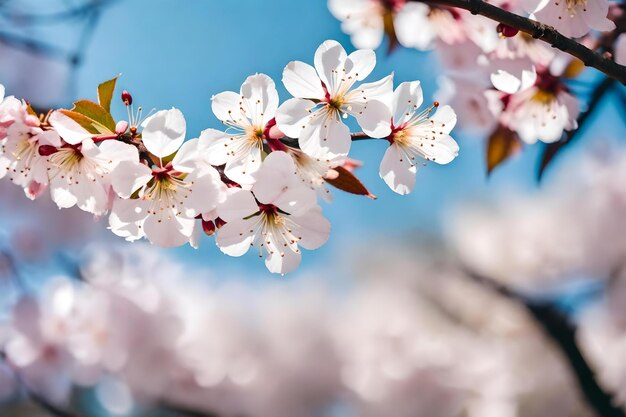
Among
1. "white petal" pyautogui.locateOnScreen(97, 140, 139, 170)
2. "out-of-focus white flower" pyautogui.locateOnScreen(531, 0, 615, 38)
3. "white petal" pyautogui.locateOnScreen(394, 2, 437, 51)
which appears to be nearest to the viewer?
"white petal" pyautogui.locateOnScreen(97, 140, 139, 170)

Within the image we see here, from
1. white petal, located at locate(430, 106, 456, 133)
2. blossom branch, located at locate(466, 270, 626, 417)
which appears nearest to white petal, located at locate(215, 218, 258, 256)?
white petal, located at locate(430, 106, 456, 133)

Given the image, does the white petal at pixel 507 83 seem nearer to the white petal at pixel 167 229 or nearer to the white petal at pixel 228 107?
the white petal at pixel 228 107

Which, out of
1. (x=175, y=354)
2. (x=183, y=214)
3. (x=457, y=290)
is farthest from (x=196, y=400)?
(x=457, y=290)

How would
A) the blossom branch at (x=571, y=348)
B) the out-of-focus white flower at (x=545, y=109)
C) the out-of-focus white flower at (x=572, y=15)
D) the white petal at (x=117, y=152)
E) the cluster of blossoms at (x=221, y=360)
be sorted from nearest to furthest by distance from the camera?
the white petal at (x=117, y=152)
the out-of-focus white flower at (x=572, y=15)
the out-of-focus white flower at (x=545, y=109)
the blossom branch at (x=571, y=348)
the cluster of blossoms at (x=221, y=360)

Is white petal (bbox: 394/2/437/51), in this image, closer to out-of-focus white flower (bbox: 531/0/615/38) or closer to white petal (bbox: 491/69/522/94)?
white petal (bbox: 491/69/522/94)

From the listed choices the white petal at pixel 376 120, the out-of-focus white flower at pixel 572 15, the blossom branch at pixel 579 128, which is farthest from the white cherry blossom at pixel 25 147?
the blossom branch at pixel 579 128

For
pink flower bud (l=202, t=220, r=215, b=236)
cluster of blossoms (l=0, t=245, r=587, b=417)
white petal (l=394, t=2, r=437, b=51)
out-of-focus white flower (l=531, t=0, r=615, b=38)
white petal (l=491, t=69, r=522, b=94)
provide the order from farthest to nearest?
cluster of blossoms (l=0, t=245, r=587, b=417) < white petal (l=394, t=2, r=437, b=51) < white petal (l=491, t=69, r=522, b=94) < out-of-focus white flower (l=531, t=0, r=615, b=38) < pink flower bud (l=202, t=220, r=215, b=236)

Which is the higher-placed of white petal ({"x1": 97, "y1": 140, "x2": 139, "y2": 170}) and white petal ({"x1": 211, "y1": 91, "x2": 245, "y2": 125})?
white petal ({"x1": 211, "y1": 91, "x2": 245, "y2": 125})
